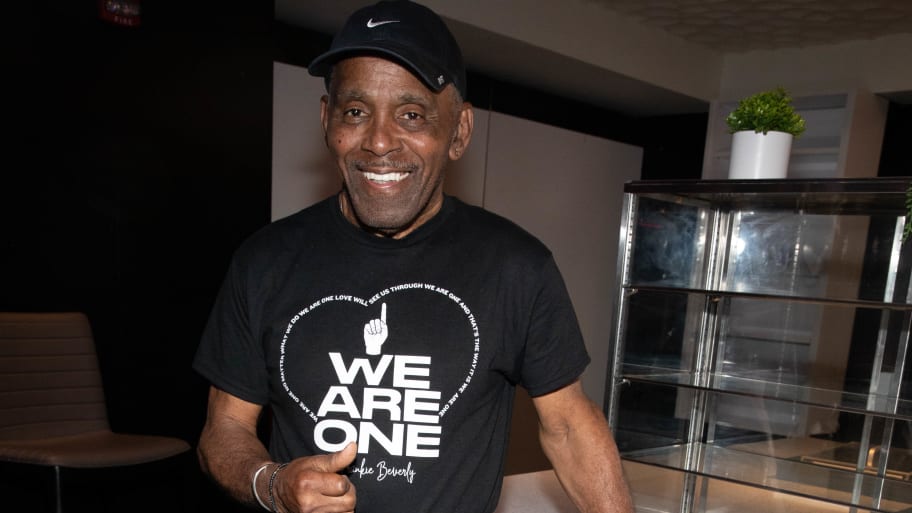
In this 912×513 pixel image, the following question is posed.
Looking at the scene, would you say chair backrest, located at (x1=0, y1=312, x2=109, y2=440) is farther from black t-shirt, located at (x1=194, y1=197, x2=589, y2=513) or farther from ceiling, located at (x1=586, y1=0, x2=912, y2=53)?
ceiling, located at (x1=586, y1=0, x2=912, y2=53)

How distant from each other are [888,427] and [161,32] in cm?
276

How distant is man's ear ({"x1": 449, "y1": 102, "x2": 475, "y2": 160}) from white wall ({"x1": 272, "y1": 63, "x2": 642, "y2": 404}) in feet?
6.69

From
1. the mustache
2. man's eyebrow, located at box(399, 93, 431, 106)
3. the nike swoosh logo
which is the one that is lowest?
the mustache

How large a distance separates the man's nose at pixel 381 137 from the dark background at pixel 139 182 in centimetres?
180

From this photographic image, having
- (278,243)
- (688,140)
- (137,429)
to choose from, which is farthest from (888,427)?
(688,140)

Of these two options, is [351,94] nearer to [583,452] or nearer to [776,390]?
[583,452]

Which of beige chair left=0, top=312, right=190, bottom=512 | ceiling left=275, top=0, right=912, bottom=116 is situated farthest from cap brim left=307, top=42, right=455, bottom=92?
ceiling left=275, top=0, right=912, bottom=116

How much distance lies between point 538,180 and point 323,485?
12.3ft

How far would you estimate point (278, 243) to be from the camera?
3.79 feet

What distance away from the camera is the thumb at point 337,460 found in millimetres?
857

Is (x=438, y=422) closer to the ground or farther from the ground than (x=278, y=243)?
closer to the ground

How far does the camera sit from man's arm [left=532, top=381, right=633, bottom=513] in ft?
3.71

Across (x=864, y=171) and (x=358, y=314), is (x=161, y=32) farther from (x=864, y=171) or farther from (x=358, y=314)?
(x=864, y=171)

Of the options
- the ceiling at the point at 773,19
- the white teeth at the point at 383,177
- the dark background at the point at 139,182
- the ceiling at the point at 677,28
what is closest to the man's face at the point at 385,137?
the white teeth at the point at 383,177
